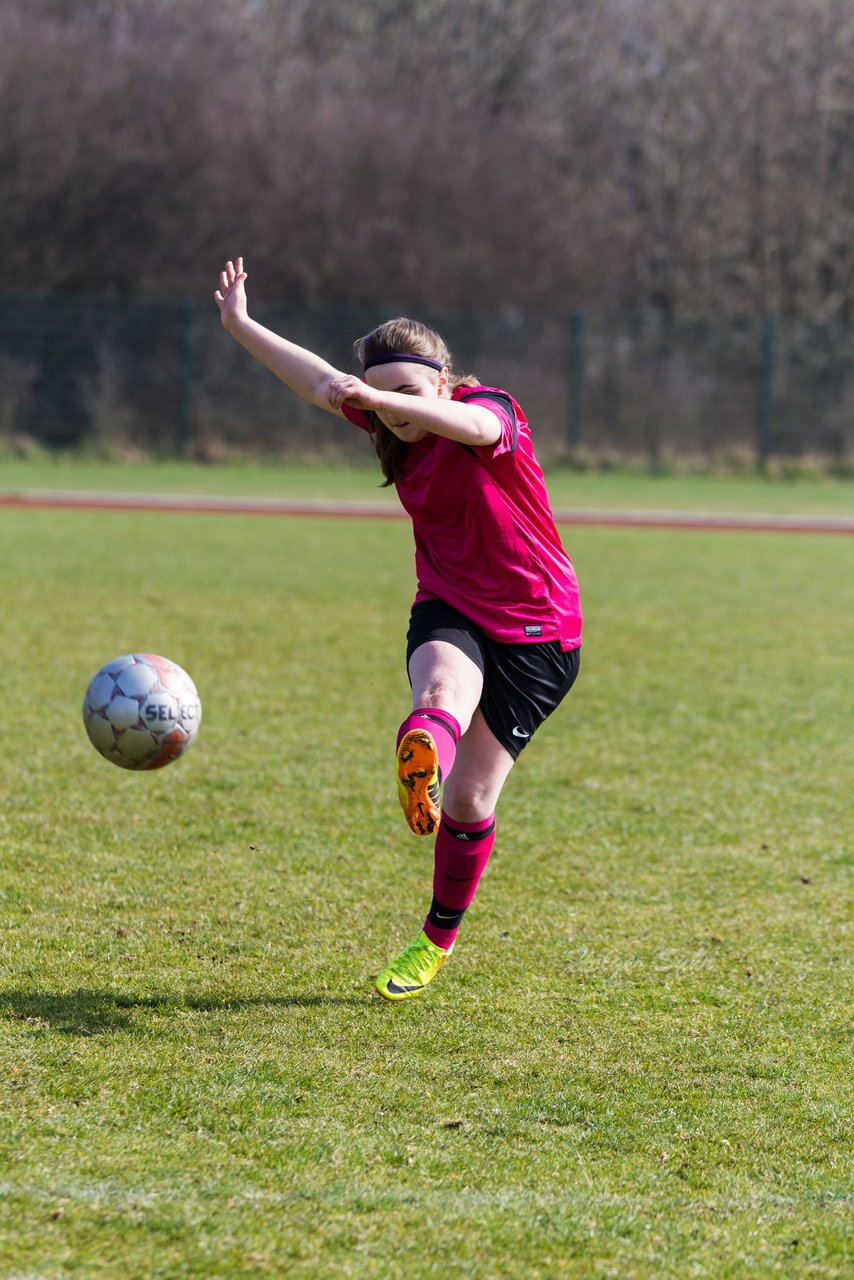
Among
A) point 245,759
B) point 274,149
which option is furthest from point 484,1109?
point 274,149

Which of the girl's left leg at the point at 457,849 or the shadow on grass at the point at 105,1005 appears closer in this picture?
the shadow on grass at the point at 105,1005

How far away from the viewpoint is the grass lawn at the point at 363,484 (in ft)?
74.0

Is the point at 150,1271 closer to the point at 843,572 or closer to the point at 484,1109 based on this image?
the point at 484,1109

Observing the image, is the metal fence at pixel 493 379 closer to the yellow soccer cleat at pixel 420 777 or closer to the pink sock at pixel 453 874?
the pink sock at pixel 453 874

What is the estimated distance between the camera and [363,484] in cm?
2539

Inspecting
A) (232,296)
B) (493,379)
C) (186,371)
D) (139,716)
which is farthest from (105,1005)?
(493,379)

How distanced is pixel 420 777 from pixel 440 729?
154mm

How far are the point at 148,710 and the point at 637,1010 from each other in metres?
1.75

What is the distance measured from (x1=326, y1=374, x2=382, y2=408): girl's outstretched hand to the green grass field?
1627mm

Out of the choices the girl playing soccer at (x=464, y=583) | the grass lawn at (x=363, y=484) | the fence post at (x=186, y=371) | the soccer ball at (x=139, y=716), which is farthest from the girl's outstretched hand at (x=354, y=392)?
the fence post at (x=186, y=371)

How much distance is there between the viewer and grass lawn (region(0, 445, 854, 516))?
2255cm

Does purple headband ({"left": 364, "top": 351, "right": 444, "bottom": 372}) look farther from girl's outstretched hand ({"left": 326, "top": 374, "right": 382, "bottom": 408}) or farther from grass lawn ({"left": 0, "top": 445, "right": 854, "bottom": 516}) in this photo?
grass lawn ({"left": 0, "top": 445, "right": 854, "bottom": 516})

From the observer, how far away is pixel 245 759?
6.82 metres

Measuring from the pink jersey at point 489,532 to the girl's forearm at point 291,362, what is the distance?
23 cm
